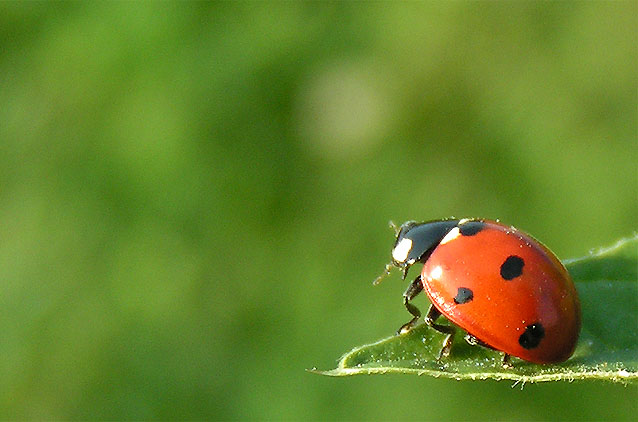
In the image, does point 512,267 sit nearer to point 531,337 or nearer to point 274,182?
point 531,337

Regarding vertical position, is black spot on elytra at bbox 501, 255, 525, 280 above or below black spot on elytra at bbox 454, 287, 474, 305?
above

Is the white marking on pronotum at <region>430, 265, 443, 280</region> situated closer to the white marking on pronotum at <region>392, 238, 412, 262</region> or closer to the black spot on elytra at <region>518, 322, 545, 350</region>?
the white marking on pronotum at <region>392, 238, 412, 262</region>

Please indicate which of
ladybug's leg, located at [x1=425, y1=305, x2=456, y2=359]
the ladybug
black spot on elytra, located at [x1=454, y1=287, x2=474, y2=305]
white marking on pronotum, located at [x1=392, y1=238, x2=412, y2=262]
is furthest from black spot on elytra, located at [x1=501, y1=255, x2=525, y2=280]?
white marking on pronotum, located at [x1=392, y1=238, x2=412, y2=262]

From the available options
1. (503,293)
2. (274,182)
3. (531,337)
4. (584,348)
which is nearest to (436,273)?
(503,293)

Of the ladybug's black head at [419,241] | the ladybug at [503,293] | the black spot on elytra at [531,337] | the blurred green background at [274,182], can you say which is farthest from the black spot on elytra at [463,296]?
the blurred green background at [274,182]

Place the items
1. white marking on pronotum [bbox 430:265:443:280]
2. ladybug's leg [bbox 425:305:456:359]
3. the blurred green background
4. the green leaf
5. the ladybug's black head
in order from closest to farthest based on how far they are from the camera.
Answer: the green leaf → ladybug's leg [bbox 425:305:456:359] → white marking on pronotum [bbox 430:265:443:280] → the ladybug's black head → the blurred green background

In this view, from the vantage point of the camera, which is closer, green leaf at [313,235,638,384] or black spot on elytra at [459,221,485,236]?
green leaf at [313,235,638,384]

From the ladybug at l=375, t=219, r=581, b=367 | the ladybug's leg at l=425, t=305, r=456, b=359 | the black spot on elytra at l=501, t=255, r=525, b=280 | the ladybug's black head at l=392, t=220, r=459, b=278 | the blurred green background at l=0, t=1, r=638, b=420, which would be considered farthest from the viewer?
the blurred green background at l=0, t=1, r=638, b=420
